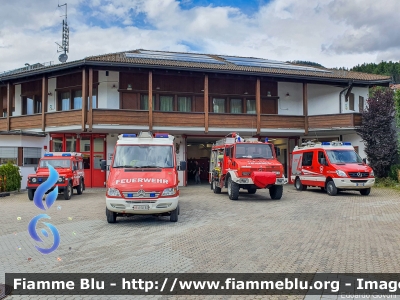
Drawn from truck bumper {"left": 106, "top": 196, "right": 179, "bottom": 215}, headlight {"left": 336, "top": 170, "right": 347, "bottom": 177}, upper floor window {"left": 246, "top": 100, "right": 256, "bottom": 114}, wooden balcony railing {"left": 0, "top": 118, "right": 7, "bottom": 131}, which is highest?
upper floor window {"left": 246, "top": 100, "right": 256, "bottom": 114}

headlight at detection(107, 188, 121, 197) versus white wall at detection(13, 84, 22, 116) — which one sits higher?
white wall at detection(13, 84, 22, 116)

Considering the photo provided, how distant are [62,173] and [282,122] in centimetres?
1302

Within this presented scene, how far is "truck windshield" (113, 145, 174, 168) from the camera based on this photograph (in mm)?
10180

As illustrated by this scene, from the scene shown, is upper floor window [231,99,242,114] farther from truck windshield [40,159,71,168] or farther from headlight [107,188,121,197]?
headlight [107,188,121,197]

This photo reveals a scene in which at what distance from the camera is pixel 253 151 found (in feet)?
48.8

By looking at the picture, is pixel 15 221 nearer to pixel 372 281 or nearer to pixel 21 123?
pixel 372 281

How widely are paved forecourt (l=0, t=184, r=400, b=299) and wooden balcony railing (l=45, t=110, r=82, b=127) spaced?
828cm

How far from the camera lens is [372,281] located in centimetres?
506

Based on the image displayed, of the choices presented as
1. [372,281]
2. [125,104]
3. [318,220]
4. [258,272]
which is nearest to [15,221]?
[258,272]

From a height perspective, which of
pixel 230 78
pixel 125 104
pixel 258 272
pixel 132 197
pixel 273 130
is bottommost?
pixel 258 272

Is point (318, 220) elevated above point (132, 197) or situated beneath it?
situated beneath

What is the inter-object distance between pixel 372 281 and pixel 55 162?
14.7 meters

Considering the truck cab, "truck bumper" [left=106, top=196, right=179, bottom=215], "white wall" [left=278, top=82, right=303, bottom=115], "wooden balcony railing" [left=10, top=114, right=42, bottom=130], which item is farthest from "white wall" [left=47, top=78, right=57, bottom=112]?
"truck bumper" [left=106, top=196, right=179, bottom=215]

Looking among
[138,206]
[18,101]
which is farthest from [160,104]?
[138,206]
